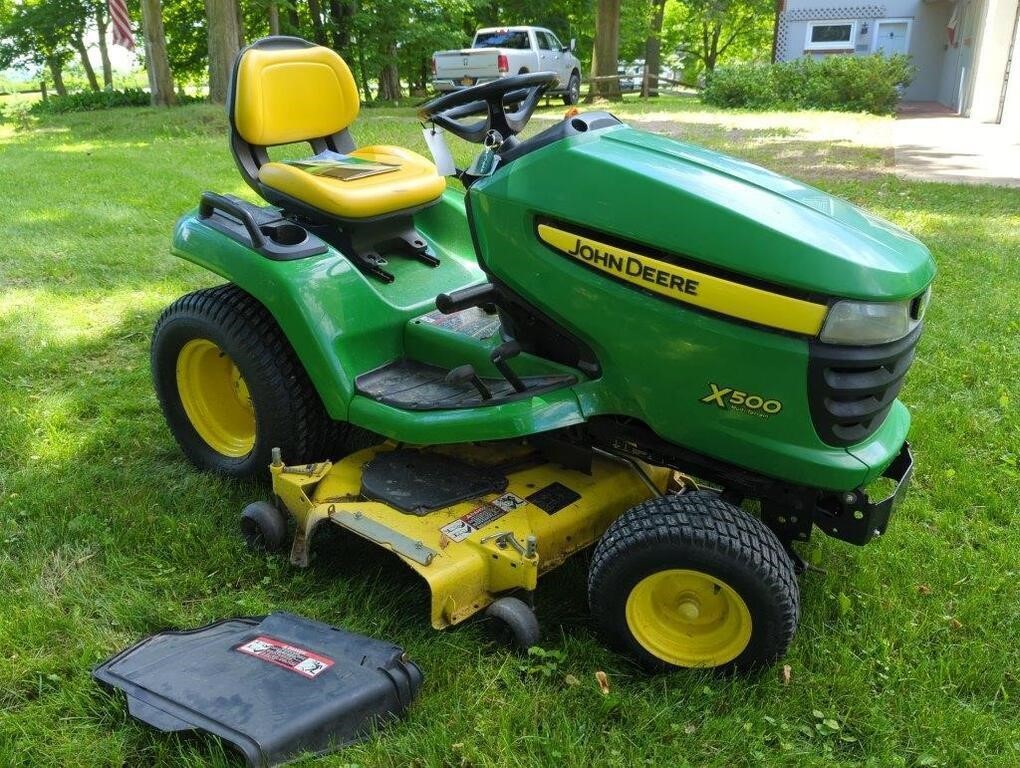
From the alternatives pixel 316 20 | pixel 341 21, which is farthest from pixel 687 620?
pixel 341 21

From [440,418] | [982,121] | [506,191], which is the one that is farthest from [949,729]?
[982,121]

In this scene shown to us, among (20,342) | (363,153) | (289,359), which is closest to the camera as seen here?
(289,359)

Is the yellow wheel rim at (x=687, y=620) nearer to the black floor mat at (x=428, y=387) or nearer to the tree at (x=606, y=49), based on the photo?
the black floor mat at (x=428, y=387)

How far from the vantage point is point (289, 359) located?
2742 mm

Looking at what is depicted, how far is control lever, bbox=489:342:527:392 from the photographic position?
2.29 m

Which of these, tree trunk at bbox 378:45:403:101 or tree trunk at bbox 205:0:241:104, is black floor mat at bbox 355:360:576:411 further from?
tree trunk at bbox 378:45:403:101

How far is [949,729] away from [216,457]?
229cm

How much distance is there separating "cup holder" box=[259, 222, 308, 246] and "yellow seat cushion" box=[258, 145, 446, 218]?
0.10 m

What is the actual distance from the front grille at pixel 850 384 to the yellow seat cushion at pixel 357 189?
4.44 ft

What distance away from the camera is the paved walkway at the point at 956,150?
28.7 feet

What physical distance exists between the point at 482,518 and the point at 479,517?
0.03ft

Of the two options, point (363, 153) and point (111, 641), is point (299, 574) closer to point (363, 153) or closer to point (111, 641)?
point (111, 641)

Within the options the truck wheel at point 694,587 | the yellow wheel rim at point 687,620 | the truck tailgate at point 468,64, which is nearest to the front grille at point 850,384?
the truck wheel at point 694,587

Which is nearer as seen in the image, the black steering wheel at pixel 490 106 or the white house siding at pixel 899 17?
the black steering wheel at pixel 490 106
